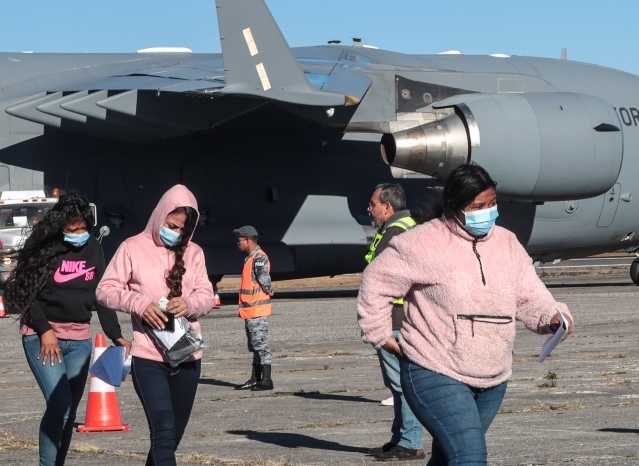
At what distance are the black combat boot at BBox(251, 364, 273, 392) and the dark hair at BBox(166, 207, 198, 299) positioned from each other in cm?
521

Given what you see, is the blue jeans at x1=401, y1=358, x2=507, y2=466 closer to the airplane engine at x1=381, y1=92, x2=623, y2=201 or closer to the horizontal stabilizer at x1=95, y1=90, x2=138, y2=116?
the horizontal stabilizer at x1=95, y1=90, x2=138, y2=116

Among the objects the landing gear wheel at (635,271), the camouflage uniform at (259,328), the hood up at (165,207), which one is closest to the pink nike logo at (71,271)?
the hood up at (165,207)

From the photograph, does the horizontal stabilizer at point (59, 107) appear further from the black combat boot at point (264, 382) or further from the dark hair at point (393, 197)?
the dark hair at point (393, 197)

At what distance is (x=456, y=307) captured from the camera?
5031 mm

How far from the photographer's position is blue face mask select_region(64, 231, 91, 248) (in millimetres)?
6863

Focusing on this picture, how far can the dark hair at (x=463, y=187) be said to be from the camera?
16.9 ft

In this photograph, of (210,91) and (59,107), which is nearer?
(210,91)

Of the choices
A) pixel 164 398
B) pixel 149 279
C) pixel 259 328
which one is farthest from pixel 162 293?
pixel 259 328

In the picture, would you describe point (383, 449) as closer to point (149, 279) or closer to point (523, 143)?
point (149, 279)

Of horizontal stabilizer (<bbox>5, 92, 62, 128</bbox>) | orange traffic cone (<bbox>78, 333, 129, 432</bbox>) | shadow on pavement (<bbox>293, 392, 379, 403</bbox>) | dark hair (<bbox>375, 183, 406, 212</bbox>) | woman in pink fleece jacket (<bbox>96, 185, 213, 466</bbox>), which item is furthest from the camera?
horizontal stabilizer (<bbox>5, 92, 62, 128</bbox>)

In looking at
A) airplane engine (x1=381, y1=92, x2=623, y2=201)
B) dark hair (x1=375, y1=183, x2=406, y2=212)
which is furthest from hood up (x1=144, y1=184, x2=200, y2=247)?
airplane engine (x1=381, y1=92, x2=623, y2=201)

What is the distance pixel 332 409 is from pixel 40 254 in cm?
385

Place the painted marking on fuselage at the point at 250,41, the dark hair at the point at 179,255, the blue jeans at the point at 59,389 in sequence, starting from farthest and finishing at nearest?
the painted marking on fuselage at the point at 250,41
the blue jeans at the point at 59,389
the dark hair at the point at 179,255

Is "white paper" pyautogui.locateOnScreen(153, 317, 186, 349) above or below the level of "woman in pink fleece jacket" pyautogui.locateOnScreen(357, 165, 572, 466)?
below
